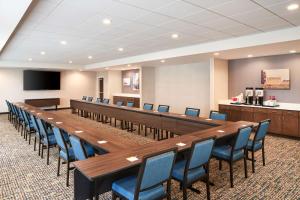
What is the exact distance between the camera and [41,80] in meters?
12.0

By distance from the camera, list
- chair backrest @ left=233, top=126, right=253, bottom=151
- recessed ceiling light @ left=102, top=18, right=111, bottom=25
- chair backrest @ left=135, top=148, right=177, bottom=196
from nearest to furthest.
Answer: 1. chair backrest @ left=135, top=148, right=177, bottom=196
2. chair backrest @ left=233, top=126, right=253, bottom=151
3. recessed ceiling light @ left=102, top=18, right=111, bottom=25

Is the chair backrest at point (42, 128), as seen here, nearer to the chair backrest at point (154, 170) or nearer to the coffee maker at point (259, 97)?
the chair backrest at point (154, 170)

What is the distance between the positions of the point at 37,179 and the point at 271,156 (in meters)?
4.41

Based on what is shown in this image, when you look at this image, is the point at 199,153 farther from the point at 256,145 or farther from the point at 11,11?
the point at 11,11

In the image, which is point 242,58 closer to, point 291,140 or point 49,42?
point 291,140

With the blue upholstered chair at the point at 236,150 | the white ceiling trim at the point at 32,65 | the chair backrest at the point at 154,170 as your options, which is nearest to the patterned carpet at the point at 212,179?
the blue upholstered chair at the point at 236,150

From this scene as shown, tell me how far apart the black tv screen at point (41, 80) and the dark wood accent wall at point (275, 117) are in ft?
33.5

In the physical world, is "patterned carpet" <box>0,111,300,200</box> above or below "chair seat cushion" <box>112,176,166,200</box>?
below

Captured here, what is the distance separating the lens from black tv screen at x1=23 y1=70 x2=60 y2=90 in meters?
11.6

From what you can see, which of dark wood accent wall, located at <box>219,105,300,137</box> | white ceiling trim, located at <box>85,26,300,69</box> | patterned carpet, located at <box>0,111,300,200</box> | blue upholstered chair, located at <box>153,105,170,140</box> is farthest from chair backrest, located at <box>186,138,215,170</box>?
dark wood accent wall, located at <box>219,105,300,137</box>

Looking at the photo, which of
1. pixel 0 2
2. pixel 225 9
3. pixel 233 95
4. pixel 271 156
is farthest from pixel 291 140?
pixel 0 2

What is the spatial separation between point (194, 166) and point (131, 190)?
31.5 inches

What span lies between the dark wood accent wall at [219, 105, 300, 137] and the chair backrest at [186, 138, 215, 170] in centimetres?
443

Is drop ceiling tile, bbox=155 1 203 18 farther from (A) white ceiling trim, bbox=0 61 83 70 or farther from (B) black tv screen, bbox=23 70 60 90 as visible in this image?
(B) black tv screen, bbox=23 70 60 90
